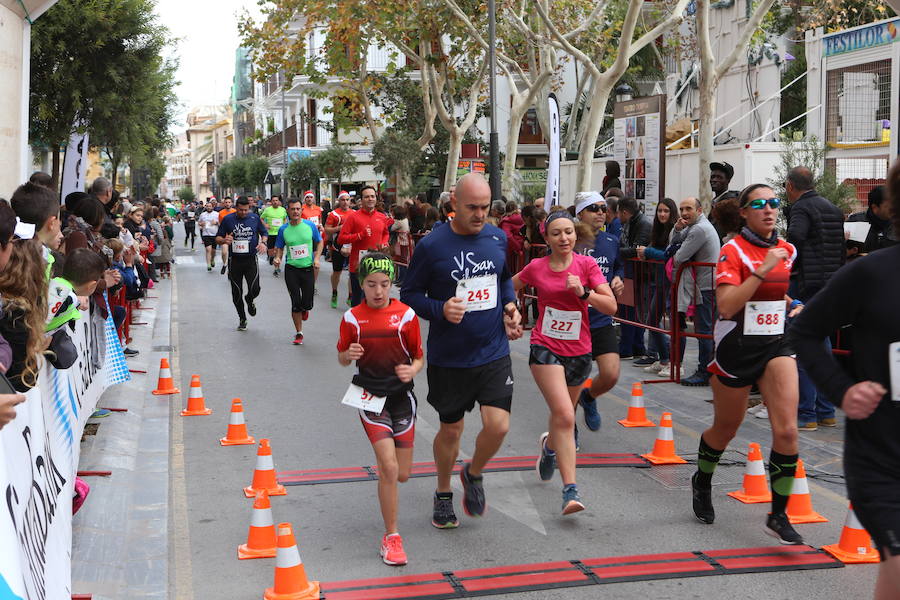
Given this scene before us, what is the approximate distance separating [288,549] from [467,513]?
1.60 metres

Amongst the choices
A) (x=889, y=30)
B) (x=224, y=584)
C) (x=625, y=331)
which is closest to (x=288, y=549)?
(x=224, y=584)

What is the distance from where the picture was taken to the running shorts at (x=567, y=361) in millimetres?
6609

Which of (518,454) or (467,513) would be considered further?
(518,454)

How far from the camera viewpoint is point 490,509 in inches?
255

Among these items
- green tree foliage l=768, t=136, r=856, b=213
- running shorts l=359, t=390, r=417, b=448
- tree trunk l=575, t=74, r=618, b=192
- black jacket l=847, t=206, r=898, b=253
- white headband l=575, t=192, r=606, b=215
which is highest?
tree trunk l=575, t=74, r=618, b=192

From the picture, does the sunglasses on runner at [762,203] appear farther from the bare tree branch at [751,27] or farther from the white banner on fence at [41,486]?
the bare tree branch at [751,27]

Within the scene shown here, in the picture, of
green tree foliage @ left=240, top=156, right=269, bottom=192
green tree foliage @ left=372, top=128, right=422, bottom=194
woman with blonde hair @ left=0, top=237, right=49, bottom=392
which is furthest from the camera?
green tree foliage @ left=240, top=156, right=269, bottom=192

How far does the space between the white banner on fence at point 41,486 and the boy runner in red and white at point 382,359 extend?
4.91 feet

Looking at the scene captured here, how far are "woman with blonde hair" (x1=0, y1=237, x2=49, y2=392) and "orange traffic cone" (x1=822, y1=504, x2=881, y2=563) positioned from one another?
396cm

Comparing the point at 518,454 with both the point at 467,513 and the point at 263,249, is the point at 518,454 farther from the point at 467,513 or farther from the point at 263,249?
the point at 263,249

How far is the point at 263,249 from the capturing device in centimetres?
1552

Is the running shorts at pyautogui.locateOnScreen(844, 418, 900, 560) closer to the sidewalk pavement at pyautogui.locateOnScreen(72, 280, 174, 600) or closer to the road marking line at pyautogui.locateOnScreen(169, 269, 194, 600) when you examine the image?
the road marking line at pyautogui.locateOnScreen(169, 269, 194, 600)

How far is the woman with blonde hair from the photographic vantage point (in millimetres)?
4750

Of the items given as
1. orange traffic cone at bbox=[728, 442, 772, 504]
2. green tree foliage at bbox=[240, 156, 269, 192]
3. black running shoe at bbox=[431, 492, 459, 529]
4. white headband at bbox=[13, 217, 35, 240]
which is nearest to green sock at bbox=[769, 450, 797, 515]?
orange traffic cone at bbox=[728, 442, 772, 504]
